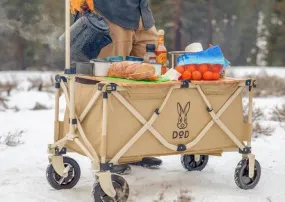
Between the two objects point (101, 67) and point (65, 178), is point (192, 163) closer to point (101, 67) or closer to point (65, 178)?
point (65, 178)

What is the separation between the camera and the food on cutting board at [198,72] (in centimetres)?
392

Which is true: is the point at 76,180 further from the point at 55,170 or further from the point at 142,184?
the point at 142,184

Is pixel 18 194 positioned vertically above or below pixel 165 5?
below

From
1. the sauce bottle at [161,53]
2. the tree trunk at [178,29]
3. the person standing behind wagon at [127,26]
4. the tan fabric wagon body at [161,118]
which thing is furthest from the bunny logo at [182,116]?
the tree trunk at [178,29]

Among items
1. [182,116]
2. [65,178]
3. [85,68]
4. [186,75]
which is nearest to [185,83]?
[186,75]

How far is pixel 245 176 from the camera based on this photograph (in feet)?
13.7

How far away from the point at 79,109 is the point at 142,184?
0.75 metres

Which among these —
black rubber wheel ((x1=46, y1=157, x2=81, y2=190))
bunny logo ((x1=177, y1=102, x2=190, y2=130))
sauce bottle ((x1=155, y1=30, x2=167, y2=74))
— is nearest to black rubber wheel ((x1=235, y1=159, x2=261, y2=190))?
bunny logo ((x1=177, y1=102, x2=190, y2=130))

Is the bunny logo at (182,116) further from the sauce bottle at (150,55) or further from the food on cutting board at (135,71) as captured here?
the sauce bottle at (150,55)

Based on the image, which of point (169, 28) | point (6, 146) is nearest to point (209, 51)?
point (6, 146)

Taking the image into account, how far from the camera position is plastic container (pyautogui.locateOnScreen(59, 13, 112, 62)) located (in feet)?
13.3

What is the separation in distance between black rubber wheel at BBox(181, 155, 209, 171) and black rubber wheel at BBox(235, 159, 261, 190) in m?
0.58

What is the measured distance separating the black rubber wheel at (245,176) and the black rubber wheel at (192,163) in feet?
1.90

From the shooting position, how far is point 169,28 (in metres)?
21.6
